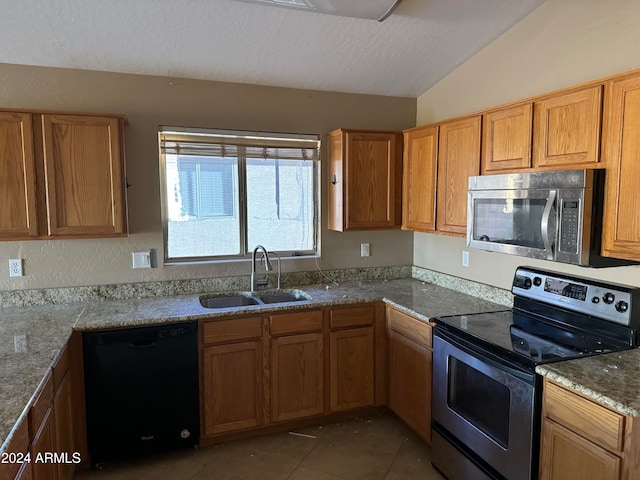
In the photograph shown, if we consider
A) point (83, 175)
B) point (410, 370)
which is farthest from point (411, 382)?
point (83, 175)

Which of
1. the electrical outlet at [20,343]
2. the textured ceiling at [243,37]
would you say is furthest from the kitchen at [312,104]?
the electrical outlet at [20,343]

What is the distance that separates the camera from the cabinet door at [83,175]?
2451 millimetres

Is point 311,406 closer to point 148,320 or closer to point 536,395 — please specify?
point 148,320

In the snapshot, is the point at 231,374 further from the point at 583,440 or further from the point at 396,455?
the point at 583,440

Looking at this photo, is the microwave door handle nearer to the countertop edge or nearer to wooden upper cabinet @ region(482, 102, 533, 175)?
wooden upper cabinet @ region(482, 102, 533, 175)

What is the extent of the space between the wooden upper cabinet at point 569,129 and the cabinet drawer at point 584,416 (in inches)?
37.3

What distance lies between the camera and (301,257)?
3.39 meters

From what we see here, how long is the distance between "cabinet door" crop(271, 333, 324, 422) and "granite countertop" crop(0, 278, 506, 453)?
237 mm

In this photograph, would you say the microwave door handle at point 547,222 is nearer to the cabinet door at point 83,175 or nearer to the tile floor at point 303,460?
the tile floor at point 303,460

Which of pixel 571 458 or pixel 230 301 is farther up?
pixel 230 301

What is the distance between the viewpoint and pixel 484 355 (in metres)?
2.05

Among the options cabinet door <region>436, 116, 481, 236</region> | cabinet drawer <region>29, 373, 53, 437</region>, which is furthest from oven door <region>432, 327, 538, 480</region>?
cabinet drawer <region>29, 373, 53, 437</region>

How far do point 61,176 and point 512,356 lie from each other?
2.50 meters

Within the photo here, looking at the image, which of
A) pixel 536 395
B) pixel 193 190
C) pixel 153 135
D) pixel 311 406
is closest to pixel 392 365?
pixel 311 406
